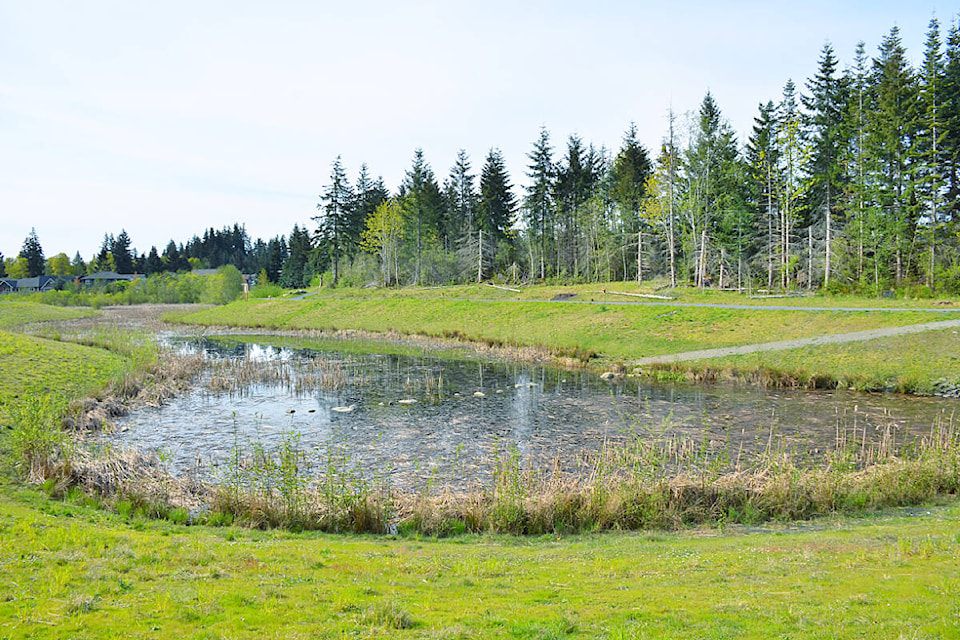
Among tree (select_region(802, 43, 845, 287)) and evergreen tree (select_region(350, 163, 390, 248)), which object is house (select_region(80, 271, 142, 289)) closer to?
evergreen tree (select_region(350, 163, 390, 248))

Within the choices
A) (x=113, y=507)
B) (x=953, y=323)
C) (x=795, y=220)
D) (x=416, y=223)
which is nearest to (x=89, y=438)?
(x=113, y=507)

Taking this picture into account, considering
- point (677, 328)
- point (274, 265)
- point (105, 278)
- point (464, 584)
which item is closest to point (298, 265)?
point (274, 265)

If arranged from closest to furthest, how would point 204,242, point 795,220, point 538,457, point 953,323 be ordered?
point 538,457
point 953,323
point 795,220
point 204,242

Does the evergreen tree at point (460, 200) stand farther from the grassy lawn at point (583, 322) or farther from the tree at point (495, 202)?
the grassy lawn at point (583, 322)

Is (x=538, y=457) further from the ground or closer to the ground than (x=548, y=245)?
closer to the ground

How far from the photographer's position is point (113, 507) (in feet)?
39.5

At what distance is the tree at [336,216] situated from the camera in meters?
89.1

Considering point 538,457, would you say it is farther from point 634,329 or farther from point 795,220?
point 795,220

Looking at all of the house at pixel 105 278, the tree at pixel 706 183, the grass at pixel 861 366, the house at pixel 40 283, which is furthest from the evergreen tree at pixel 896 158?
the house at pixel 40 283

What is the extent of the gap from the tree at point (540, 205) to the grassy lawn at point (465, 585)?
61804 millimetres

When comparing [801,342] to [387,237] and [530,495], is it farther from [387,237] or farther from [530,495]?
[387,237]

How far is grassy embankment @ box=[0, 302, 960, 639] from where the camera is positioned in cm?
633

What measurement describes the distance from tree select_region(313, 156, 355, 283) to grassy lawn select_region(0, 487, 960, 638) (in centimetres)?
8077

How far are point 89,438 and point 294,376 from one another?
13.1 meters
